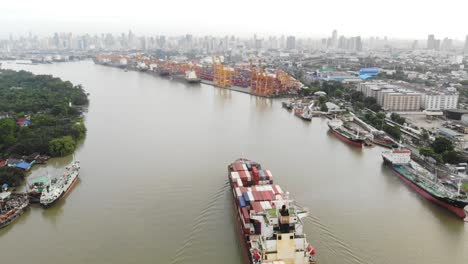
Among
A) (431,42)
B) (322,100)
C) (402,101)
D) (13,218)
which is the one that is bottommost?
(13,218)

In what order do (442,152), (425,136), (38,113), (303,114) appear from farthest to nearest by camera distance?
1. (303,114)
2. (38,113)
3. (425,136)
4. (442,152)

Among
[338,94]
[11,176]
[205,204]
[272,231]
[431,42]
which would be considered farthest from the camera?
[431,42]

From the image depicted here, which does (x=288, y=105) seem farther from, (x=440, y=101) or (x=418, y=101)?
(x=440, y=101)

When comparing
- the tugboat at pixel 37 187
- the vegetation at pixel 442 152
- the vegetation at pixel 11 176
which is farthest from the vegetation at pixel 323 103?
the vegetation at pixel 11 176

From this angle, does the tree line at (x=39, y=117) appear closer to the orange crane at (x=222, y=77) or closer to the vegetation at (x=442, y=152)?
the orange crane at (x=222, y=77)

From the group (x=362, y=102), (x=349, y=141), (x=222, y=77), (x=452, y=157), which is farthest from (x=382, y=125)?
(x=222, y=77)

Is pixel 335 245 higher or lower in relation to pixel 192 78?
lower

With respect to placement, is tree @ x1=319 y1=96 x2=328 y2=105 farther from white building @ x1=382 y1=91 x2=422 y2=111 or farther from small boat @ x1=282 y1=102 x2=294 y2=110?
white building @ x1=382 y1=91 x2=422 y2=111

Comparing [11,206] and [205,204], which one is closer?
[11,206]
